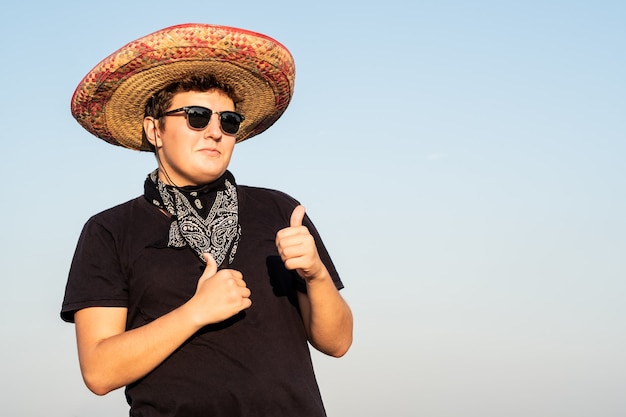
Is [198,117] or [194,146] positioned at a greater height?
[198,117]

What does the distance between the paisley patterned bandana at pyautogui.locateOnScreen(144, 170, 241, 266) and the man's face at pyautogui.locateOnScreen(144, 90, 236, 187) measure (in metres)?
0.07

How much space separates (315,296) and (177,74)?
1.28m

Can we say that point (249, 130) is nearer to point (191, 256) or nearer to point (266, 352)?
point (191, 256)

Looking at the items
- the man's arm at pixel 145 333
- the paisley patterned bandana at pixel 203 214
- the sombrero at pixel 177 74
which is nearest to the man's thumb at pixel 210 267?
the man's arm at pixel 145 333

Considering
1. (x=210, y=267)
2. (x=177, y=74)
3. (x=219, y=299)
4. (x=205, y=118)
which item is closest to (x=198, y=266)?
(x=210, y=267)

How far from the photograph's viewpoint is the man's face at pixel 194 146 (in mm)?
4250

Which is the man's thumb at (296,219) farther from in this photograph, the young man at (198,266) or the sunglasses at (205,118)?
the sunglasses at (205,118)

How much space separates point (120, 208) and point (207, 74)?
77 centimetres

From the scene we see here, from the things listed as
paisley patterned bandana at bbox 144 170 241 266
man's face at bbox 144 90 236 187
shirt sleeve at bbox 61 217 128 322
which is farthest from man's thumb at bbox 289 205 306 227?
shirt sleeve at bbox 61 217 128 322

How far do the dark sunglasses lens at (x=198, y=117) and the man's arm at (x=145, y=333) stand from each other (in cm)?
67

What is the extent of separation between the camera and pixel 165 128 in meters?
4.39

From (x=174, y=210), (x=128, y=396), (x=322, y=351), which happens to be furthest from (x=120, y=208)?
Answer: (x=322, y=351)

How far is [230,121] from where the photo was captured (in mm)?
4320

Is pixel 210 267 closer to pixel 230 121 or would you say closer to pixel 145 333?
pixel 145 333
